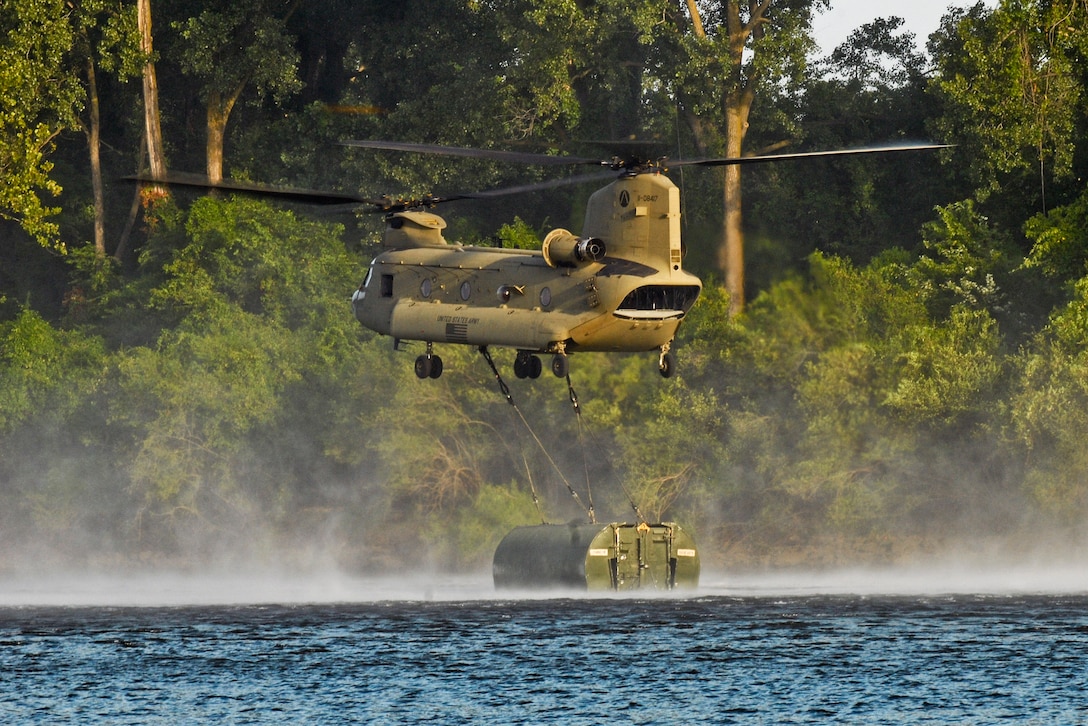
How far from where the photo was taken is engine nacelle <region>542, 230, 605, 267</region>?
2406 inches

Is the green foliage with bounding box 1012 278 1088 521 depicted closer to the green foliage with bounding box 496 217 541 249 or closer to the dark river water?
the dark river water

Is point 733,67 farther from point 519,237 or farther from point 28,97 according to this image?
point 28,97

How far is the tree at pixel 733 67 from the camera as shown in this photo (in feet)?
307

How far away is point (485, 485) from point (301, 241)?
54.7 feet

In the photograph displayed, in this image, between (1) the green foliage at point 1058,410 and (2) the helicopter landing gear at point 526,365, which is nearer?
(2) the helicopter landing gear at point 526,365

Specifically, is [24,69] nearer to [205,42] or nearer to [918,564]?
[205,42]

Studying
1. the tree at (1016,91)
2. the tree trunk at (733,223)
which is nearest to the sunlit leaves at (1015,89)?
the tree at (1016,91)

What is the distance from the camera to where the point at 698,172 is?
10125 cm

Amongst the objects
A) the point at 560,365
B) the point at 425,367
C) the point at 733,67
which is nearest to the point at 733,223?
the point at 733,67

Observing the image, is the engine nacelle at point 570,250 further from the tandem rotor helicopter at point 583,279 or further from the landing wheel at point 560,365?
the landing wheel at point 560,365

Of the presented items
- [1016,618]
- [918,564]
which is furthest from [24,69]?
[1016,618]

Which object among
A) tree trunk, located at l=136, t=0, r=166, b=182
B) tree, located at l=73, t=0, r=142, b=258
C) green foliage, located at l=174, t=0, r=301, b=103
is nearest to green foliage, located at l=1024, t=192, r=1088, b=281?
green foliage, located at l=174, t=0, r=301, b=103

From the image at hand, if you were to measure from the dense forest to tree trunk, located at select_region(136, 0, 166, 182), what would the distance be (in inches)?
7.4

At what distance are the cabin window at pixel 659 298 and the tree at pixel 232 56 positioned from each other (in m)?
48.3
